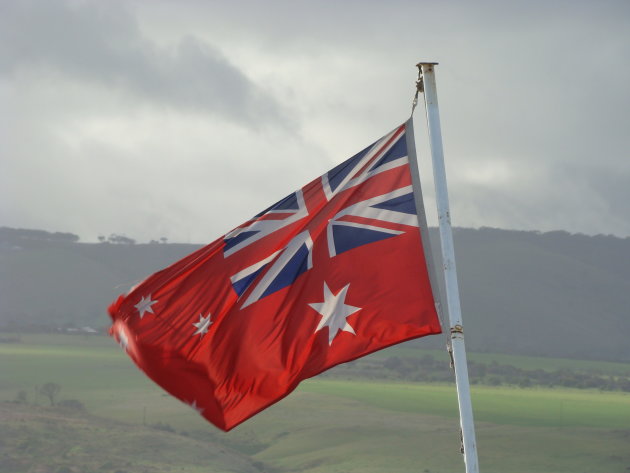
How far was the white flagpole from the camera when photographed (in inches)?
579

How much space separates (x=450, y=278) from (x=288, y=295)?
3.15 m

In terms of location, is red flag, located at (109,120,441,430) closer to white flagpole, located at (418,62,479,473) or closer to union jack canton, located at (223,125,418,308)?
union jack canton, located at (223,125,418,308)

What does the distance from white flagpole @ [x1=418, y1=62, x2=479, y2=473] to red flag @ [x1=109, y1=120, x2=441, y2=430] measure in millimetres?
1078

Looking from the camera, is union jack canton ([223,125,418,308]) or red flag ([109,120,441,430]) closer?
red flag ([109,120,441,430])

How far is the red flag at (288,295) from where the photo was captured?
1634 centimetres

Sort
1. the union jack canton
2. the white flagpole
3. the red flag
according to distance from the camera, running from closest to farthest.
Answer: the white flagpole → the red flag → the union jack canton

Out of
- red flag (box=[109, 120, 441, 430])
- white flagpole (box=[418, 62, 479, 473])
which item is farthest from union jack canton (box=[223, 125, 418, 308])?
white flagpole (box=[418, 62, 479, 473])

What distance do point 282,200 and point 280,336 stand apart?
226 centimetres

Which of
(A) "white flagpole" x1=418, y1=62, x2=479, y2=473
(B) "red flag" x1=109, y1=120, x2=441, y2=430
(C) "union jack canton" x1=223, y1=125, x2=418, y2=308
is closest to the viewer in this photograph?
(A) "white flagpole" x1=418, y1=62, x2=479, y2=473

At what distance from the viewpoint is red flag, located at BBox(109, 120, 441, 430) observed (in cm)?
1634

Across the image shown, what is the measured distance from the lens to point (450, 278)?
49.1 feet

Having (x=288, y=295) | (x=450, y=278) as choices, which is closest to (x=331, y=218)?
(x=288, y=295)

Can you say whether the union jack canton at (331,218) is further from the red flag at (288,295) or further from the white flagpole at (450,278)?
the white flagpole at (450,278)

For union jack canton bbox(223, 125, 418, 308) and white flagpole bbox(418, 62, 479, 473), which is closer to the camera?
white flagpole bbox(418, 62, 479, 473)
